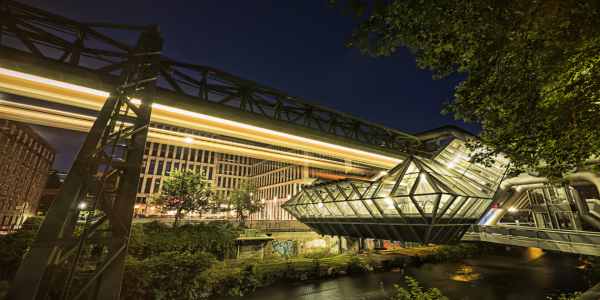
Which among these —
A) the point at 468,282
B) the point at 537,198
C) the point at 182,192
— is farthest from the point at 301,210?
the point at 537,198

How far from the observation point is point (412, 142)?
56.7ft

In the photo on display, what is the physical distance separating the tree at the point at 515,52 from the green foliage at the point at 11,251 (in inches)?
1109

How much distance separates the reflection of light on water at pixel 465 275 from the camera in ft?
85.2

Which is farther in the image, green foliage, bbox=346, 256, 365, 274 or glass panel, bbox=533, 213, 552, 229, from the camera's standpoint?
glass panel, bbox=533, 213, 552, 229

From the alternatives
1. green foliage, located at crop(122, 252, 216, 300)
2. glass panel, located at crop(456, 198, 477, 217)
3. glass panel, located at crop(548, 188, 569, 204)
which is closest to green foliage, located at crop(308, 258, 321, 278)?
green foliage, located at crop(122, 252, 216, 300)

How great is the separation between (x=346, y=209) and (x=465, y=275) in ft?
73.8

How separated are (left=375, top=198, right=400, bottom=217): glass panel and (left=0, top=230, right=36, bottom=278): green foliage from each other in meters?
26.7

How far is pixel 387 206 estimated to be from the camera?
535 inches

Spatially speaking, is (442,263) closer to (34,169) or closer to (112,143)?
(112,143)

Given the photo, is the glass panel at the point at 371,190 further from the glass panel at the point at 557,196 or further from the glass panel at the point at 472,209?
the glass panel at the point at 557,196

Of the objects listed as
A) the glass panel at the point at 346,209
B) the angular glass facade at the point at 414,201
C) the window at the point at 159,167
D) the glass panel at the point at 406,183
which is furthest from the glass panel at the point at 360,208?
the window at the point at 159,167

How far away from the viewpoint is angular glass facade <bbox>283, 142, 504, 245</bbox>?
11.4 meters

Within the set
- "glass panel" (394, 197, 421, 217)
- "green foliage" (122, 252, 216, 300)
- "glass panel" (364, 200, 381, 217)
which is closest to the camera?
"glass panel" (394, 197, 421, 217)

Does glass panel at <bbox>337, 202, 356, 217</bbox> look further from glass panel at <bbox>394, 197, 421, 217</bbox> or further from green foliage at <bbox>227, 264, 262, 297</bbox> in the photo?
green foliage at <bbox>227, 264, 262, 297</bbox>
